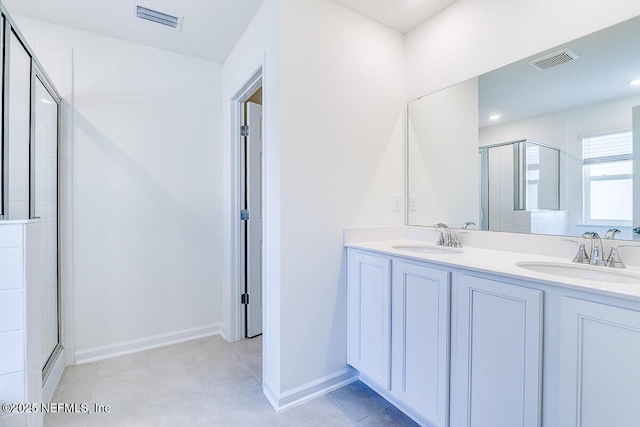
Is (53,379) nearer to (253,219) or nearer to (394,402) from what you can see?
(253,219)

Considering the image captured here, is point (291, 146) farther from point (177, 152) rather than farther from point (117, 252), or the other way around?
point (117, 252)

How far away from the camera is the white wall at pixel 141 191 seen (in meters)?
2.24

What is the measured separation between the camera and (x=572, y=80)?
4.85ft

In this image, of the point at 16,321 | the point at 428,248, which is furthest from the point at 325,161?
the point at 16,321

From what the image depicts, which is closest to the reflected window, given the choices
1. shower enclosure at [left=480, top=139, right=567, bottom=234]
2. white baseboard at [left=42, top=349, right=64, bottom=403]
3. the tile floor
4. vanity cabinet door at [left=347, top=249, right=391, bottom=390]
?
shower enclosure at [left=480, top=139, right=567, bottom=234]

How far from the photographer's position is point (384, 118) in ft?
6.98

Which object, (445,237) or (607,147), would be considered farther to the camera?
(445,237)

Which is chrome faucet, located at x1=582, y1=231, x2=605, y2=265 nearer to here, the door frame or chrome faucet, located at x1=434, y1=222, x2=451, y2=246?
chrome faucet, located at x1=434, y1=222, x2=451, y2=246

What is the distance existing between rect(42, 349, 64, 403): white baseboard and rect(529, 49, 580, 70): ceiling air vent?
10.6 ft

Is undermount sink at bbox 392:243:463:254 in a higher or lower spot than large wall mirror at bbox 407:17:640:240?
lower

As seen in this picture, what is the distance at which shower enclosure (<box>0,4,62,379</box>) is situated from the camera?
132cm

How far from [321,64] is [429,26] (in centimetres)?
88

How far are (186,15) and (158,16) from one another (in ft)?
0.66

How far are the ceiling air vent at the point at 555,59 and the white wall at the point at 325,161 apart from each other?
0.88 metres
